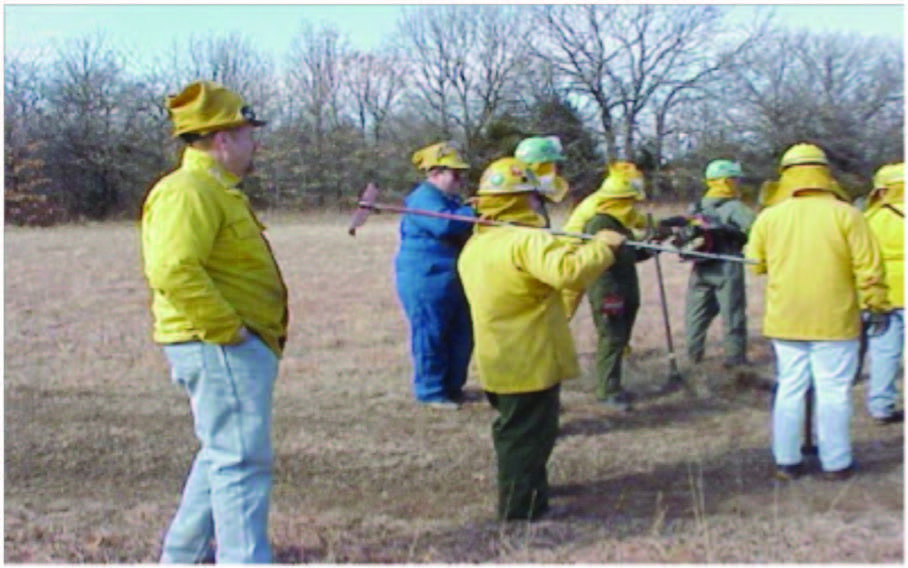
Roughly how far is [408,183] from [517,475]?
27.9 meters

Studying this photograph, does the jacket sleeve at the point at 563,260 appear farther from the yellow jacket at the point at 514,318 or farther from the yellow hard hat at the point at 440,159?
the yellow hard hat at the point at 440,159

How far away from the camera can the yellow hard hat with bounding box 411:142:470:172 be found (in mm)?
6879

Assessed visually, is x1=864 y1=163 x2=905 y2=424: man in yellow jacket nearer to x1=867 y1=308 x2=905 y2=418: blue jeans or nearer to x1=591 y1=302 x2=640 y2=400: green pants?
x1=867 y1=308 x2=905 y2=418: blue jeans

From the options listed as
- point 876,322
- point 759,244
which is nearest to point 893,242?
point 876,322

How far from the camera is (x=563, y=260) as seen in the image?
439 cm

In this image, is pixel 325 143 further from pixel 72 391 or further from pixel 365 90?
A: pixel 72 391

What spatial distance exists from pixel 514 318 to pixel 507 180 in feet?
2.02

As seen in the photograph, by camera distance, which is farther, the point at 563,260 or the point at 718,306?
the point at 718,306

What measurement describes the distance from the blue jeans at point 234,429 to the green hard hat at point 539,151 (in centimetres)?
309

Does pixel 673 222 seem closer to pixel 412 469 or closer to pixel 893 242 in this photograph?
pixel 893 242

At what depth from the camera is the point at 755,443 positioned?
6191 mm

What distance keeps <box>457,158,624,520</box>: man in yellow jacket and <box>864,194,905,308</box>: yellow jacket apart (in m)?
2.66

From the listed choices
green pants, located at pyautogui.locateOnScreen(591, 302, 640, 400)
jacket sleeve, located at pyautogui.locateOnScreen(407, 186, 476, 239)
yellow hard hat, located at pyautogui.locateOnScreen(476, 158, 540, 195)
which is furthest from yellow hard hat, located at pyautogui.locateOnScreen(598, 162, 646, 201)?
yellow hard hat, located at pyautogui.locateOnScreen(476, 158, 540, 195)

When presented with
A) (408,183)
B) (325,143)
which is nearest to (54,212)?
(325,143)
